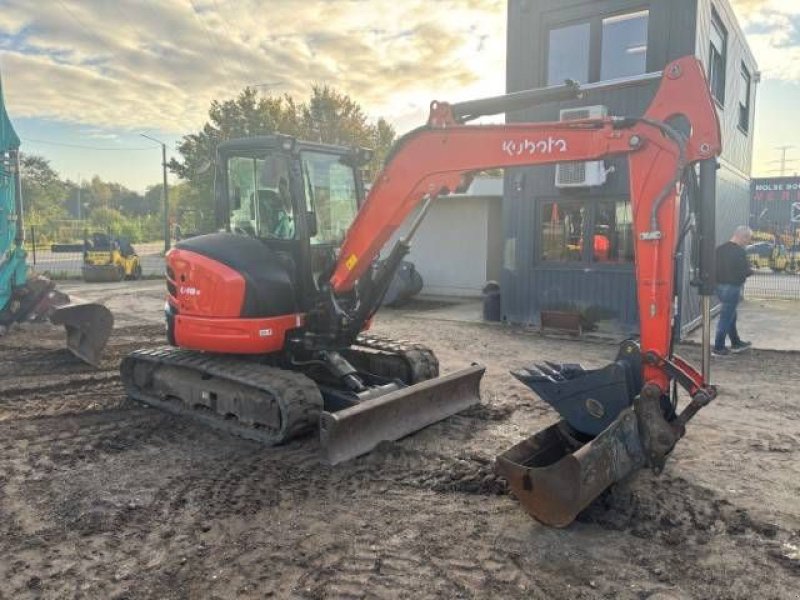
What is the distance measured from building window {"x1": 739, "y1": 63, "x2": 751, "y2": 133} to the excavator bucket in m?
12.7

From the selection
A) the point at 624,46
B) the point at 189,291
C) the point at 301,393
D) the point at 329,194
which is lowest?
the point at 301,393

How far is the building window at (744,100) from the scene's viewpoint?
1429cm

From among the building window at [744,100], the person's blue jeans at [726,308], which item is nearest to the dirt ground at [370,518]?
the person's blue jeans at [726,308]

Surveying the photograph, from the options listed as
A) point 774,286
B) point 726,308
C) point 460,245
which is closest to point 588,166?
point 726,308

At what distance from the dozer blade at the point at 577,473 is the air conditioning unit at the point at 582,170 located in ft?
23.4

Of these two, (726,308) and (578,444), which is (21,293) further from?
(726,308)

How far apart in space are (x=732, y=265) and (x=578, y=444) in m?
6.12

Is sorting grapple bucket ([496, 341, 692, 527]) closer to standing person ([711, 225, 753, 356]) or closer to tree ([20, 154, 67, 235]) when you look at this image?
standing person ([711, 225, 753, 356])

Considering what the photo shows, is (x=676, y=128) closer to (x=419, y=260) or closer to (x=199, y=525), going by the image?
(x=199, y=525)

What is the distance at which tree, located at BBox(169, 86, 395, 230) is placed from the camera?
35.5m

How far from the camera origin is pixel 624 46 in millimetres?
10477

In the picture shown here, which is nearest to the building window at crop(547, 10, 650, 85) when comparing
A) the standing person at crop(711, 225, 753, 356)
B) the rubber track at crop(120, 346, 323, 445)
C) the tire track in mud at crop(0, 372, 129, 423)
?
the standing person at crop(711, 225, 753, 356)

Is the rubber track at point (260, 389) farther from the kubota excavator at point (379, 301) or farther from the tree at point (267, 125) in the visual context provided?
the tree at point (267, 125)

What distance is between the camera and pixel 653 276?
4090 millimetres
